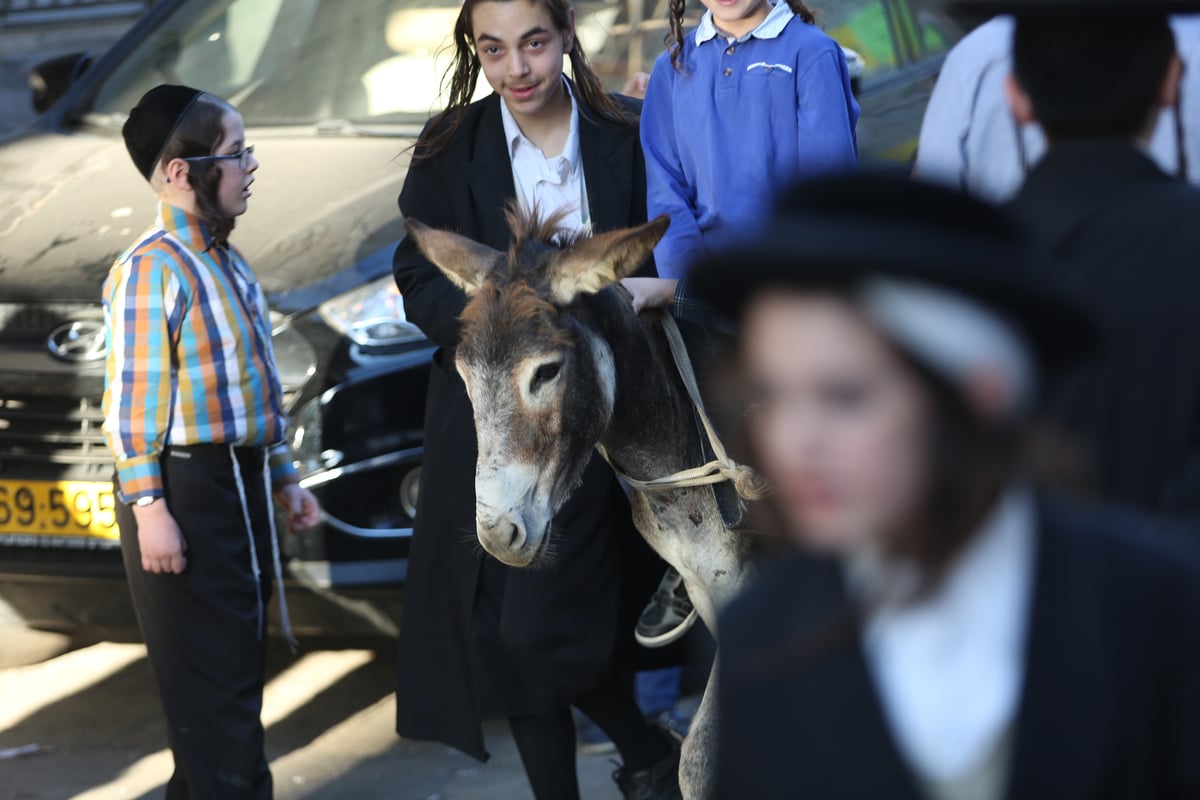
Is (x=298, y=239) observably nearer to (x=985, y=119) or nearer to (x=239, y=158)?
(x=239, y=158)

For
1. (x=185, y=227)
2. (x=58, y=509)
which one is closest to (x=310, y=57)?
(x=58, y=509)

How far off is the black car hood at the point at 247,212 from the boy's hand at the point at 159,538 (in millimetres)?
1469

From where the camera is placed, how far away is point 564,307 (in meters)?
3.76

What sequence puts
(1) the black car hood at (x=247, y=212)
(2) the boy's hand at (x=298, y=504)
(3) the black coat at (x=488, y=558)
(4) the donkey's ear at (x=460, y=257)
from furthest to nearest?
(1) the black car hood at (x=247, y=212)
(2) the boy's hand at (x=298, y=504)
(3) the black coat at (x=488, y=558)
(4) the donkey's ear at (x=460, y=257)

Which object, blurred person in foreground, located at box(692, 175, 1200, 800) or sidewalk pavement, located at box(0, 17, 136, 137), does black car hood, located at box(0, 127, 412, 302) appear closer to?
blurred person in foreground, located at box(692, 175, 1200, 800)

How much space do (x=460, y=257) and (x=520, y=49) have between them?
713 millimetres

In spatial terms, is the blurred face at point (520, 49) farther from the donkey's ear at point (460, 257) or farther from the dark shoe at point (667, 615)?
the dark shoe at point (667, 615)

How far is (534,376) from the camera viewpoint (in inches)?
143

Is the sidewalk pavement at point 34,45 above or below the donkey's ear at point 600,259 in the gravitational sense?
below

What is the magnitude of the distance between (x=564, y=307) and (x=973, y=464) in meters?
2.35

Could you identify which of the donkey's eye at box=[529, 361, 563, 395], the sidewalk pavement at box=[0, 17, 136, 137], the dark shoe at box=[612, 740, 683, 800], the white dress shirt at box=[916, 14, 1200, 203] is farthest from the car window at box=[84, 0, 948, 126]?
the sidewalk pavement at box=[0, 17, 136, 137]

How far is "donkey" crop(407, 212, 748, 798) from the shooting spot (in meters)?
3.59

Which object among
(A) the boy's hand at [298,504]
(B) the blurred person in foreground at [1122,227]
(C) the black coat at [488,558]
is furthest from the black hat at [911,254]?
(A) the boy's hand at [298,504]

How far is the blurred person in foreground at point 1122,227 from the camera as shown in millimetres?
2176
